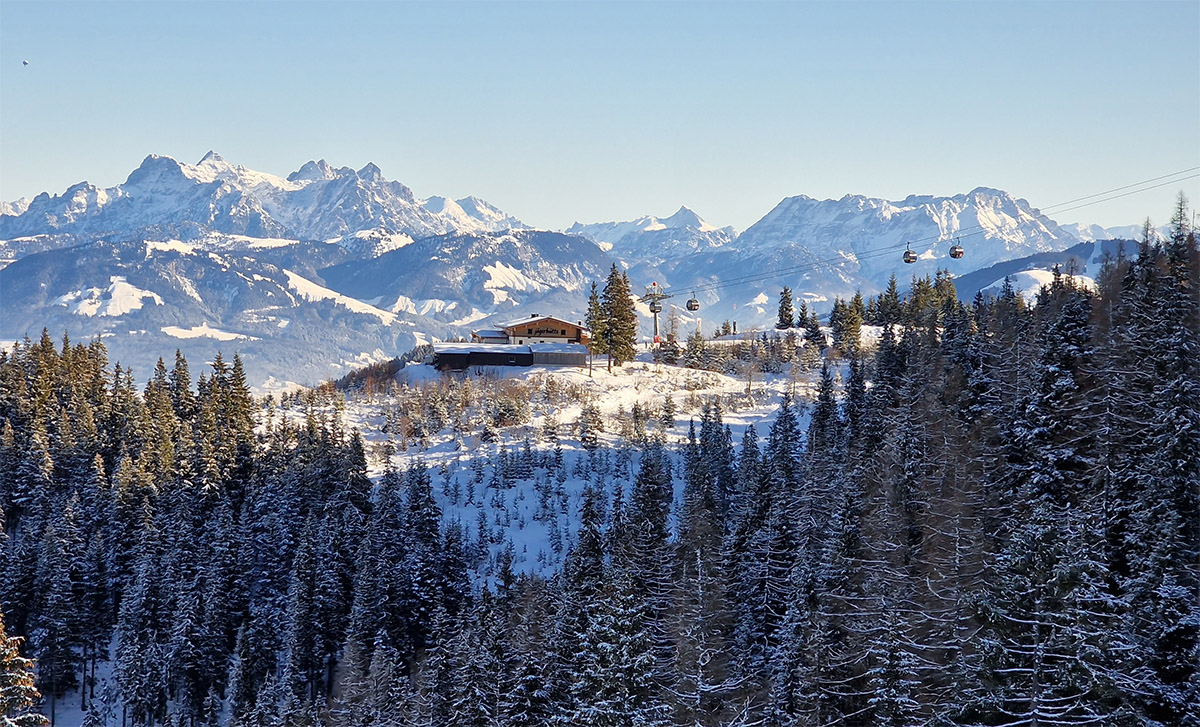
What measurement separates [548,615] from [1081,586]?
28.5 m

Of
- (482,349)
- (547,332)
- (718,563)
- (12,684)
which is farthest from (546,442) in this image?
(12,684)

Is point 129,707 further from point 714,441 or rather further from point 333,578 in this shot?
point 714,441

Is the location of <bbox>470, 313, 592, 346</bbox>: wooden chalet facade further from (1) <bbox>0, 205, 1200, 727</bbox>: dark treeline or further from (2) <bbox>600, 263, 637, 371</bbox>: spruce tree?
(1) <bbox>0, 205, 1200, 727</bbox>: dark treeline

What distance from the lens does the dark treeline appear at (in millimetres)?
28734

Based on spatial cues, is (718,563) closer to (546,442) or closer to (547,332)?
(546,442)

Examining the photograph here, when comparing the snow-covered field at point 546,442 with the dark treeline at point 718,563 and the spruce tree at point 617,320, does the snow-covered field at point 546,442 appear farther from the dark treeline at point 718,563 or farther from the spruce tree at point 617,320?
the dark treeline at point 718,563

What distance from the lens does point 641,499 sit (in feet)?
185

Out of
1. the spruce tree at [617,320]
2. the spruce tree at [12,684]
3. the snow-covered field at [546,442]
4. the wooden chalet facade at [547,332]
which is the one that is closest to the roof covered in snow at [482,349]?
the snow-covered field at [546,442]

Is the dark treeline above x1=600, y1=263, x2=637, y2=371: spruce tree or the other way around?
the other way around

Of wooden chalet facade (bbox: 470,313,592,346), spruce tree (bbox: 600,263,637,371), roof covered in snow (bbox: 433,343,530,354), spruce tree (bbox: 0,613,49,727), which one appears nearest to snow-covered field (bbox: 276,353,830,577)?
spruce tree (bbox: 600,263,637,371)

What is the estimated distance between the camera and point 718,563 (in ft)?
157

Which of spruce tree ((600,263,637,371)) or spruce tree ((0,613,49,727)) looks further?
spruce tree ((600,263,637,371))

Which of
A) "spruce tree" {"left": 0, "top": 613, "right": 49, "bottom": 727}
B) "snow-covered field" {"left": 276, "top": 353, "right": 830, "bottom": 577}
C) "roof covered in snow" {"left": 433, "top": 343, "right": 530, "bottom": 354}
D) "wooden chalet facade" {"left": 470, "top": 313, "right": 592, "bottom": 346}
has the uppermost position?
"wooden chalet facade" {"left": 470, "top": 313, "right": 592, "bottom": 346}

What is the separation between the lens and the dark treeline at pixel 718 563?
28.7 metres
